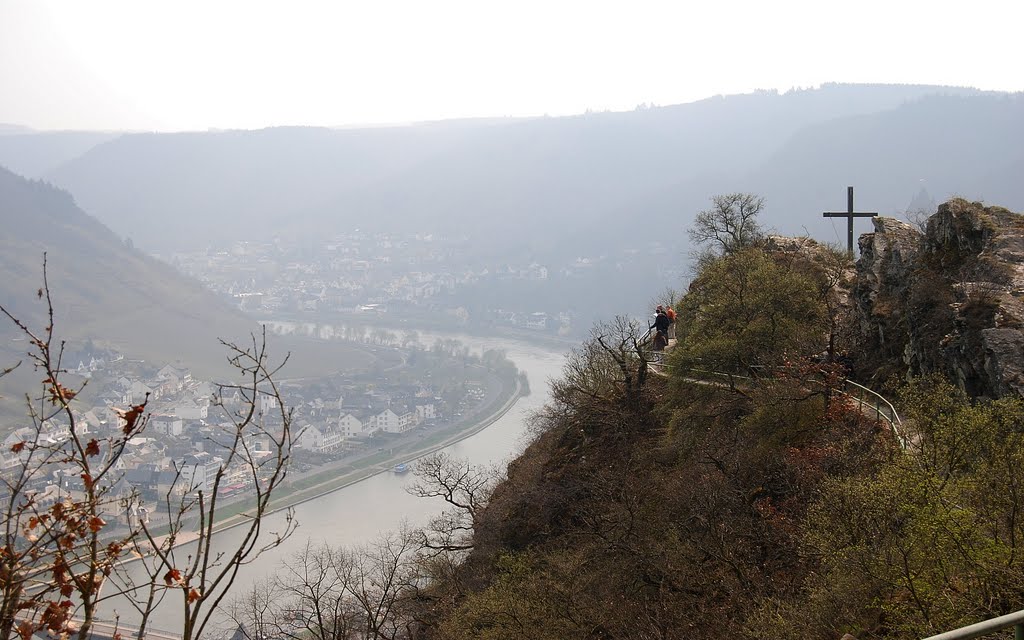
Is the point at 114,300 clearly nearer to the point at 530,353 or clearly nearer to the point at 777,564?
the point at 530,353

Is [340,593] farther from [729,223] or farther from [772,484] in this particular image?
[729,223]

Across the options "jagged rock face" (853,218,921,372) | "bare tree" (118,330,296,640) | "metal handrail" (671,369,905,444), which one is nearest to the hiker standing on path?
"metal handrail" (671,369,905,444)

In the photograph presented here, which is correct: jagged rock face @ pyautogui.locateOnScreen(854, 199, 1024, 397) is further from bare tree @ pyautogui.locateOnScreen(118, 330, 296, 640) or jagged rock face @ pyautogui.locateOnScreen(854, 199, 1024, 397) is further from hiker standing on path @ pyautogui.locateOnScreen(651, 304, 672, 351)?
bare tree @ pyautogui.locateOnScreen(118, 330, 296, 640)

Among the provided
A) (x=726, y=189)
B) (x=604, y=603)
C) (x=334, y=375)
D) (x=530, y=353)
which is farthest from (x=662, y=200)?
(x=604, y=603)

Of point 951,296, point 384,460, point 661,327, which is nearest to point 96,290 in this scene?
point 384,460

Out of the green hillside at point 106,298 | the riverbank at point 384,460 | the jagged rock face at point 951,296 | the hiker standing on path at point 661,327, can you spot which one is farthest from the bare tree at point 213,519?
the green hillside at point 106,298
